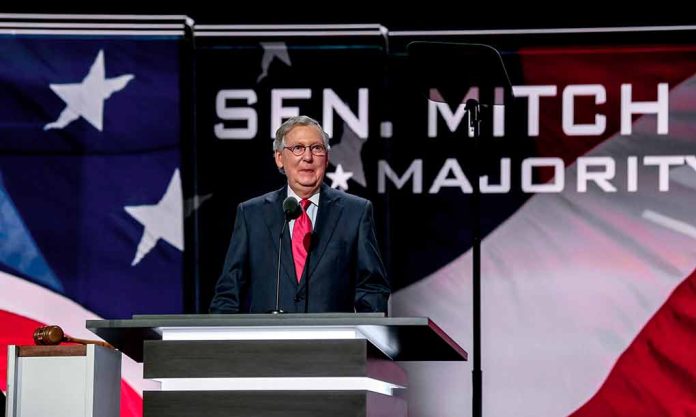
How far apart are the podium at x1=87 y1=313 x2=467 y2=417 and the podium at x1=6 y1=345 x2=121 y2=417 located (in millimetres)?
568

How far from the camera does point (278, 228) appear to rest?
358 cm

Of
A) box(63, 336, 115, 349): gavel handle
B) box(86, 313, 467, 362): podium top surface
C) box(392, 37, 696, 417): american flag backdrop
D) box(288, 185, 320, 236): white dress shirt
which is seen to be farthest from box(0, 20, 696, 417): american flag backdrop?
box(86, 313, 467, 362): podium top surface

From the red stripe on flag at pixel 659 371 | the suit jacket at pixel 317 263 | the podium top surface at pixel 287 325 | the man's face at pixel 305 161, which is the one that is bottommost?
the red stripe on flag at pixel 659 371

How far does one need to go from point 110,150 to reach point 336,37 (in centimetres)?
124

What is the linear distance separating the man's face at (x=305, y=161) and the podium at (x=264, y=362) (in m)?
0.79

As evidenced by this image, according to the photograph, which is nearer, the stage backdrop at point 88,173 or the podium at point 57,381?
the podium at point 57,381

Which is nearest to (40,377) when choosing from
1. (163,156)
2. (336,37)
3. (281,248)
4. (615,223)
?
(281,248)

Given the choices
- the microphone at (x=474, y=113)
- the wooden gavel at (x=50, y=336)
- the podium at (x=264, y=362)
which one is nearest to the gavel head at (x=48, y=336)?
the wooden gavel at (x=50, y=336)

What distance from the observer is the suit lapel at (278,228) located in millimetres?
Answer: 3495

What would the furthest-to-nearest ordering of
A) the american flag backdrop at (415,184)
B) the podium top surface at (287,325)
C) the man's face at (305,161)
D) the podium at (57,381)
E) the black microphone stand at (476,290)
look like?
the american flag backdrop at (415,184)
the black microphone stand at (476,290)
the man's face at (305,161)
the podium at (57,381)
the podium top surface at (287,325)

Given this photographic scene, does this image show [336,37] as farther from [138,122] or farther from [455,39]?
[138,122]

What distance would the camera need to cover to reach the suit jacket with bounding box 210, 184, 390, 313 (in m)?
3.53

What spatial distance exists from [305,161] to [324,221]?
0.64 feet

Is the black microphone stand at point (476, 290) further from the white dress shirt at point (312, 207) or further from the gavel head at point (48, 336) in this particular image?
the gavel head at point (48, 336)
